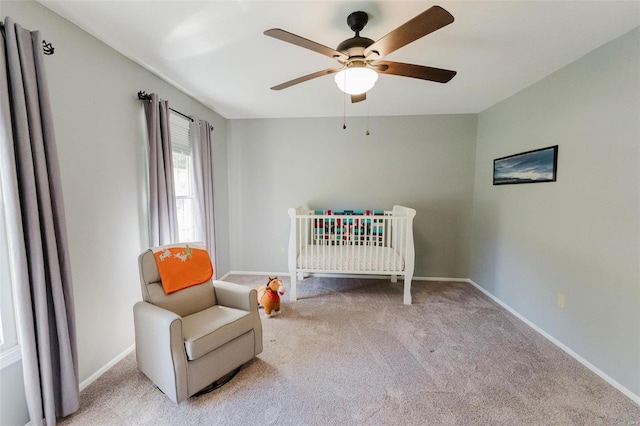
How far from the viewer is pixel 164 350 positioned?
151 cm

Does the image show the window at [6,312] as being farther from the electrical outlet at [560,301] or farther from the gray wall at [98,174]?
the electrical outlet at [560,301]

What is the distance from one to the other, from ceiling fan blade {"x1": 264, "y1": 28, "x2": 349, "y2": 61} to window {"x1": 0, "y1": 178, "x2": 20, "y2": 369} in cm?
164

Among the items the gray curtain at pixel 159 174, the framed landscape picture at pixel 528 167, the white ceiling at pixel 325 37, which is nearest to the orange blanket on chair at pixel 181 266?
the gray curtain at pixel 159 174

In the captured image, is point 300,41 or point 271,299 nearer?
point 300,41

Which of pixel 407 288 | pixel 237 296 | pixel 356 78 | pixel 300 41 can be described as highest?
pixel 300 41

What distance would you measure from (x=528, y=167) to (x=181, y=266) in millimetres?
3304

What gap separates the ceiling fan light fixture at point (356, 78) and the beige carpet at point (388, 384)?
1964 millimetres

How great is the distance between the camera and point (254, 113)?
3.56 meters

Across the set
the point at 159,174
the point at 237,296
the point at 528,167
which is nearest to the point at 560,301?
the point at 528,167

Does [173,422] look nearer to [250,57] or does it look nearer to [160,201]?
[160,201]

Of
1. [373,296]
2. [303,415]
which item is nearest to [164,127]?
[303,415]

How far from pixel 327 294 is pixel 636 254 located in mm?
2609

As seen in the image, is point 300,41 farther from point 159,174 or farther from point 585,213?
point 585,213

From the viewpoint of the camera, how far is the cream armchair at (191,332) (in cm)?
150
